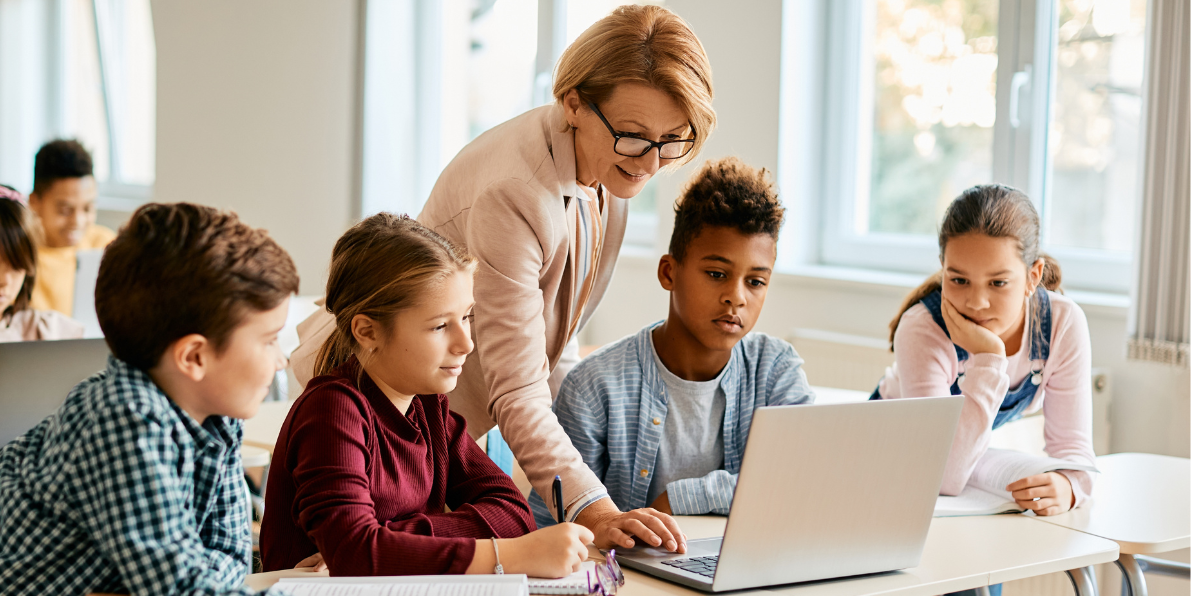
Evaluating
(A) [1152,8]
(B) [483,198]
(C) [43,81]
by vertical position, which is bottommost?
(B) [483,198]

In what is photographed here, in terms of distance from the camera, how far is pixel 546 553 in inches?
43.6

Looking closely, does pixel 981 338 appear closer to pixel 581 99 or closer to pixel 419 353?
pixel 581 99

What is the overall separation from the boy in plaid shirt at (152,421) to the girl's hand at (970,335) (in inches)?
43.5

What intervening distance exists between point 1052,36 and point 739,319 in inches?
70.2

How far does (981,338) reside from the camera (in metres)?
1.62

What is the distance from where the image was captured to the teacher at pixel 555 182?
1331 mm

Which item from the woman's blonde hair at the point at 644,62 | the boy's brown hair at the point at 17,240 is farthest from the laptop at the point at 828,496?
the boy's brown hair at the point at 17,240

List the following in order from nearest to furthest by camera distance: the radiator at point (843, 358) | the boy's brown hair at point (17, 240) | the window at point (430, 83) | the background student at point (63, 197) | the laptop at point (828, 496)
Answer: the laptop at point (828, 496)
the boy's brown hair at point (17, 240)
the radiator at point (843, 358)
the background student at point (63, 197)
the window at point (430, 83)

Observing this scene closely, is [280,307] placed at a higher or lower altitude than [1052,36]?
lower

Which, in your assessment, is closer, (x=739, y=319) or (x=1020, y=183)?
(x=739, y=319)

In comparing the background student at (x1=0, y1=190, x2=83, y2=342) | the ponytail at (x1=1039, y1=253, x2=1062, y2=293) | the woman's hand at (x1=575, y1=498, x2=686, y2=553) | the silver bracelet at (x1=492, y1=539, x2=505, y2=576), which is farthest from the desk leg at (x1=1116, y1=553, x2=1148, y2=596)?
the background student at (x1=0, y1=190, x2=83, y2=342)

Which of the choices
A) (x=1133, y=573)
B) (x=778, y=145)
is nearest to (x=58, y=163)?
(x=778, y=145)

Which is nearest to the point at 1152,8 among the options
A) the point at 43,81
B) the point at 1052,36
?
the point at 1052,36

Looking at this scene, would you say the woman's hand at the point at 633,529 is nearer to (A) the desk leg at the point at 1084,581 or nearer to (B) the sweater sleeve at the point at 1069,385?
(A) the desk leg at the point at 1084,581
